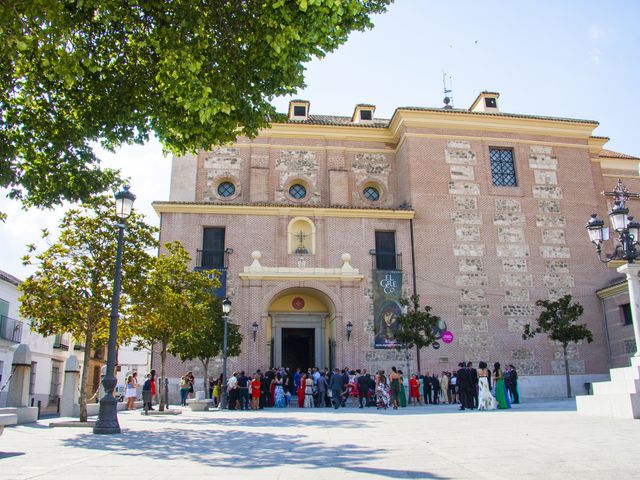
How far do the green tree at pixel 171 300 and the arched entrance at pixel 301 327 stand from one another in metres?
5.98

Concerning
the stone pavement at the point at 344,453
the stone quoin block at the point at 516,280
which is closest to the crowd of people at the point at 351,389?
the stone quoin block at the point at 516,280

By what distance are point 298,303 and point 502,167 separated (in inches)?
503

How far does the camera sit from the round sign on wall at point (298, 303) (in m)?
26.4

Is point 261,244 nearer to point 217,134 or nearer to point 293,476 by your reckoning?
point 217,134

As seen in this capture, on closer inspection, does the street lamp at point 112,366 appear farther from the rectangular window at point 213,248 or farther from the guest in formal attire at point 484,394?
the rectangular window at point 213,248

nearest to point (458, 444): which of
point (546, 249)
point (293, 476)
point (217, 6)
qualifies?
point (293, 476)

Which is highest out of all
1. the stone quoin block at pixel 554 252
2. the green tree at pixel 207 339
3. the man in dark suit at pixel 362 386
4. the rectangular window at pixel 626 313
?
the stone quoin block at pixel 554 252

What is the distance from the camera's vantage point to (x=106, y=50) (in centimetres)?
1006

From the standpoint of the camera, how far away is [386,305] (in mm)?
25062

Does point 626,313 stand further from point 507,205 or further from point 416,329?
point 416,329

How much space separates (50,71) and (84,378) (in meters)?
8.15

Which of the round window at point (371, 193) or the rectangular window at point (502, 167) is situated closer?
the rectangular window at point (502, 167)

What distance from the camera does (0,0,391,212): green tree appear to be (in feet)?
26.6

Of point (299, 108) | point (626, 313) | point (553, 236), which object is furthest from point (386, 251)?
point (626, 313)
